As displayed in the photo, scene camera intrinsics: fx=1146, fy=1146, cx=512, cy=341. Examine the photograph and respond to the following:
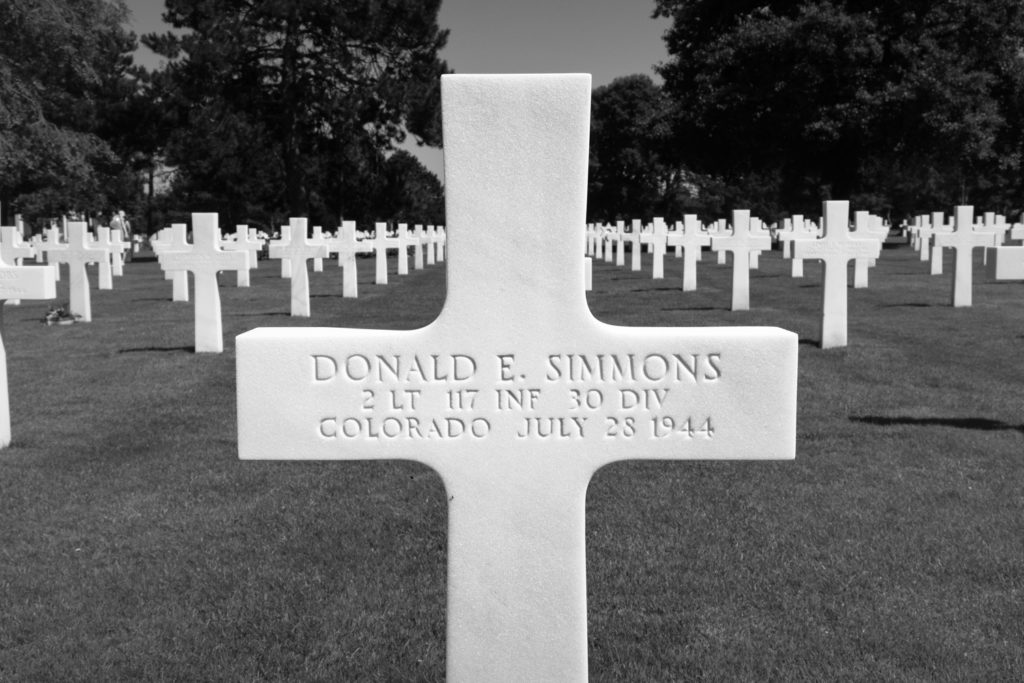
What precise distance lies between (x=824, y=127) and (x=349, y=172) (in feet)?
66.5

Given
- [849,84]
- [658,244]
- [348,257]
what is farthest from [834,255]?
[849,84]

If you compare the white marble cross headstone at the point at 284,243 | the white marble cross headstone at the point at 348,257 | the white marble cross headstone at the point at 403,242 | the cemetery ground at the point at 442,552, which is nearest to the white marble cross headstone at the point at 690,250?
the white marble cross headstone at the point at 348,257

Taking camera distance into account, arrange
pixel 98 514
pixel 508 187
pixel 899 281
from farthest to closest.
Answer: pixel 899 281
pixel 98 514
pixel 508 187

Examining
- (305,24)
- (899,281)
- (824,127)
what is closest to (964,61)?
(824,127)

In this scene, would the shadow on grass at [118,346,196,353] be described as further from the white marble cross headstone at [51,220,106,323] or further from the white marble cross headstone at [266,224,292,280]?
the white marble cross headstone at [266,224,292,280]

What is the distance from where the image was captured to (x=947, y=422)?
Result: 7.79 meters

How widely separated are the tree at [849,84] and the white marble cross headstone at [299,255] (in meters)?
17.8

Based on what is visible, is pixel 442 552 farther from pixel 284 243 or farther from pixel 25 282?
pixel 284 243

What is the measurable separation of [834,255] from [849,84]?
2017 cm

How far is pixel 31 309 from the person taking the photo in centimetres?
1838

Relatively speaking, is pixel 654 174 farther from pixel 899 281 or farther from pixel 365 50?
pixel 899 281

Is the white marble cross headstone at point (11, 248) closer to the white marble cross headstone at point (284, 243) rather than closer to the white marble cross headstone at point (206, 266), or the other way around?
the white marble cross headstone at point (284, 243)

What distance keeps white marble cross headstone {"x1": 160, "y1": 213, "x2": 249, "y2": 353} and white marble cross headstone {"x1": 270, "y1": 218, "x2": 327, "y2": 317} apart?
3.58 m

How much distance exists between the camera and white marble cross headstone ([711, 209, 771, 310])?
16469 millimetres
